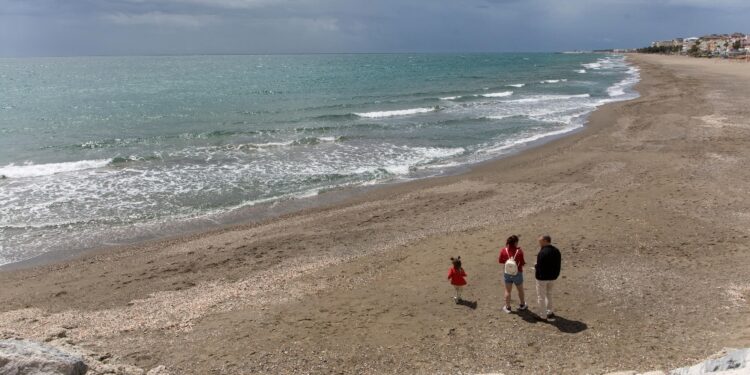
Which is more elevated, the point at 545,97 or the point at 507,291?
the point at 545,97

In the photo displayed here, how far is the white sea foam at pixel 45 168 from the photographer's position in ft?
69.2

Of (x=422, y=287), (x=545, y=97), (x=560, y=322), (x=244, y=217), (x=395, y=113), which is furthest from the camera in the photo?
(x=545, y=97)

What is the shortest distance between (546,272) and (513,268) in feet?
1.82

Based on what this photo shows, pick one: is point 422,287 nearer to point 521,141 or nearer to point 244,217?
point 244,217

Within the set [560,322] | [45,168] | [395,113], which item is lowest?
[560,322]

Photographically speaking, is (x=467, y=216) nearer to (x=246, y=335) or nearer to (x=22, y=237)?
(x=246, y=335)

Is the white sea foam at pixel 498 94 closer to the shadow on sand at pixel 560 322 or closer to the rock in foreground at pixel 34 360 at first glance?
the shadow on sand at pixel 560 322

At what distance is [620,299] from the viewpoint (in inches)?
364

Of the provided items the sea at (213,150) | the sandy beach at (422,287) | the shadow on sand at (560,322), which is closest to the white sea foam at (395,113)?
the sea at (213,150)

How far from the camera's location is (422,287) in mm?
10133

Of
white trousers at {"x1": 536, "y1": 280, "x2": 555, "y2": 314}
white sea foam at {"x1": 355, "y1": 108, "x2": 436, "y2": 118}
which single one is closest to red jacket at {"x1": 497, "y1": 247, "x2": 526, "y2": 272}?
white trousers at {"x1": 536, "y1": 280, "x2": 555, "y2": 314}

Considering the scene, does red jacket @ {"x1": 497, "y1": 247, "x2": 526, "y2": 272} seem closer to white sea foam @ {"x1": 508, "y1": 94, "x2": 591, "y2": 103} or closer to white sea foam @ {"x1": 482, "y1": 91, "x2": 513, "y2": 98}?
white sea foam @ {"x1": 508, "y1": 94, "x2": 591, "y2": 103}

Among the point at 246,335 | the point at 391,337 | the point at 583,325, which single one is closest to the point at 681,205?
the point at 583,325

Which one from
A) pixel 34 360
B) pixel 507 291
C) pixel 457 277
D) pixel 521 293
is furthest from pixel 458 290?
pixel 34 360
